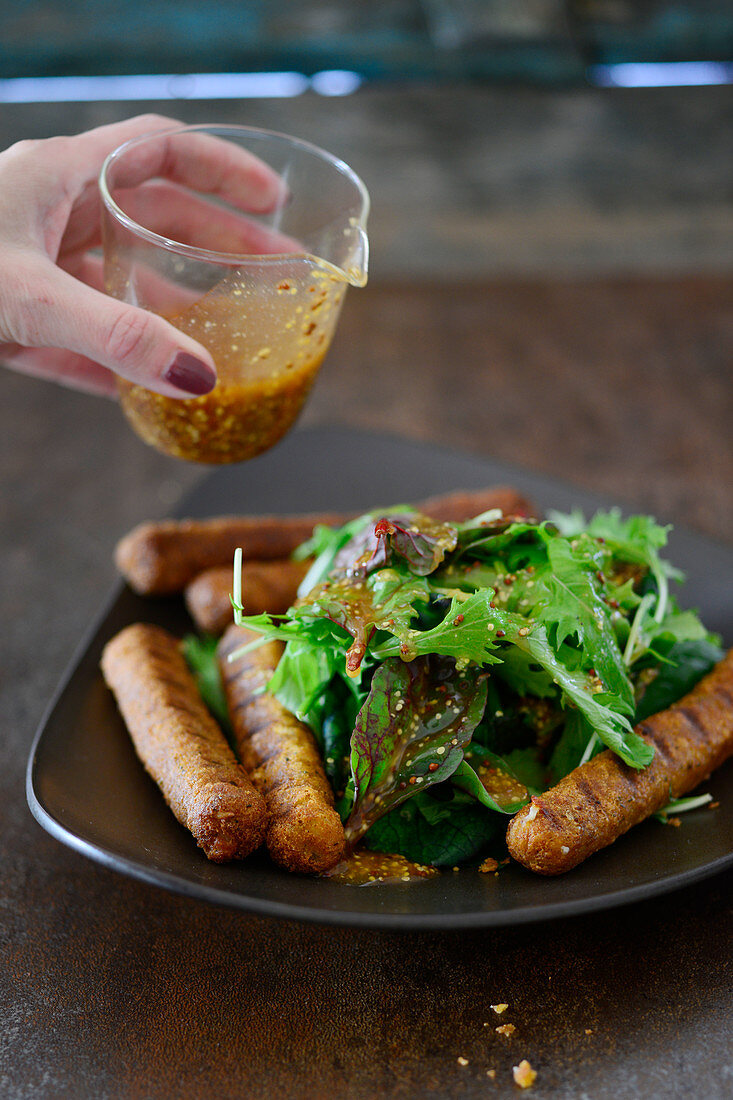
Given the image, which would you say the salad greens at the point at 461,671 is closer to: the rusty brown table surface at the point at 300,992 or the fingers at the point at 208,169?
the rusty brown table surface at the point at 300,992

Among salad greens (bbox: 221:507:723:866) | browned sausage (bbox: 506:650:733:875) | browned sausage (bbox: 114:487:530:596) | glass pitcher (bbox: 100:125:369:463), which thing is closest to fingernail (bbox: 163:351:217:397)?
glass pitcher (bbox: 100:125:369:463)

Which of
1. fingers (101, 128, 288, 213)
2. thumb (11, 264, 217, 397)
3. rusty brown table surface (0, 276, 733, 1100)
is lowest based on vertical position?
rusty brown table surface (0, 276, 733, 1100)

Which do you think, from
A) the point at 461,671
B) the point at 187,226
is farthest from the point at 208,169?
the point at 461,671

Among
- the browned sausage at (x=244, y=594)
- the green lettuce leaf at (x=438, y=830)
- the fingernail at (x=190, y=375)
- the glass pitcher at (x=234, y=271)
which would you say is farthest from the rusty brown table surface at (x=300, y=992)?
the fingernail at (x=190, y=375)

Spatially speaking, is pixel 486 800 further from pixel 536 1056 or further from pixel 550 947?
pixel 536 1056

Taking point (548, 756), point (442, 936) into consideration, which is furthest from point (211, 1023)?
point (548, 756)

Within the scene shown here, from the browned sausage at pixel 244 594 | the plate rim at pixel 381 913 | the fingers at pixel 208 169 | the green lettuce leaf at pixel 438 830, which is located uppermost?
the fingers at pixel 208 169

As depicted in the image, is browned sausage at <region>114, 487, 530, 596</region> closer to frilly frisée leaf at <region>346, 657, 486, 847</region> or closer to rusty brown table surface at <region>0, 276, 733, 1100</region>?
rusty brown table surface at <region>0, 276, 733, 1100</region>
